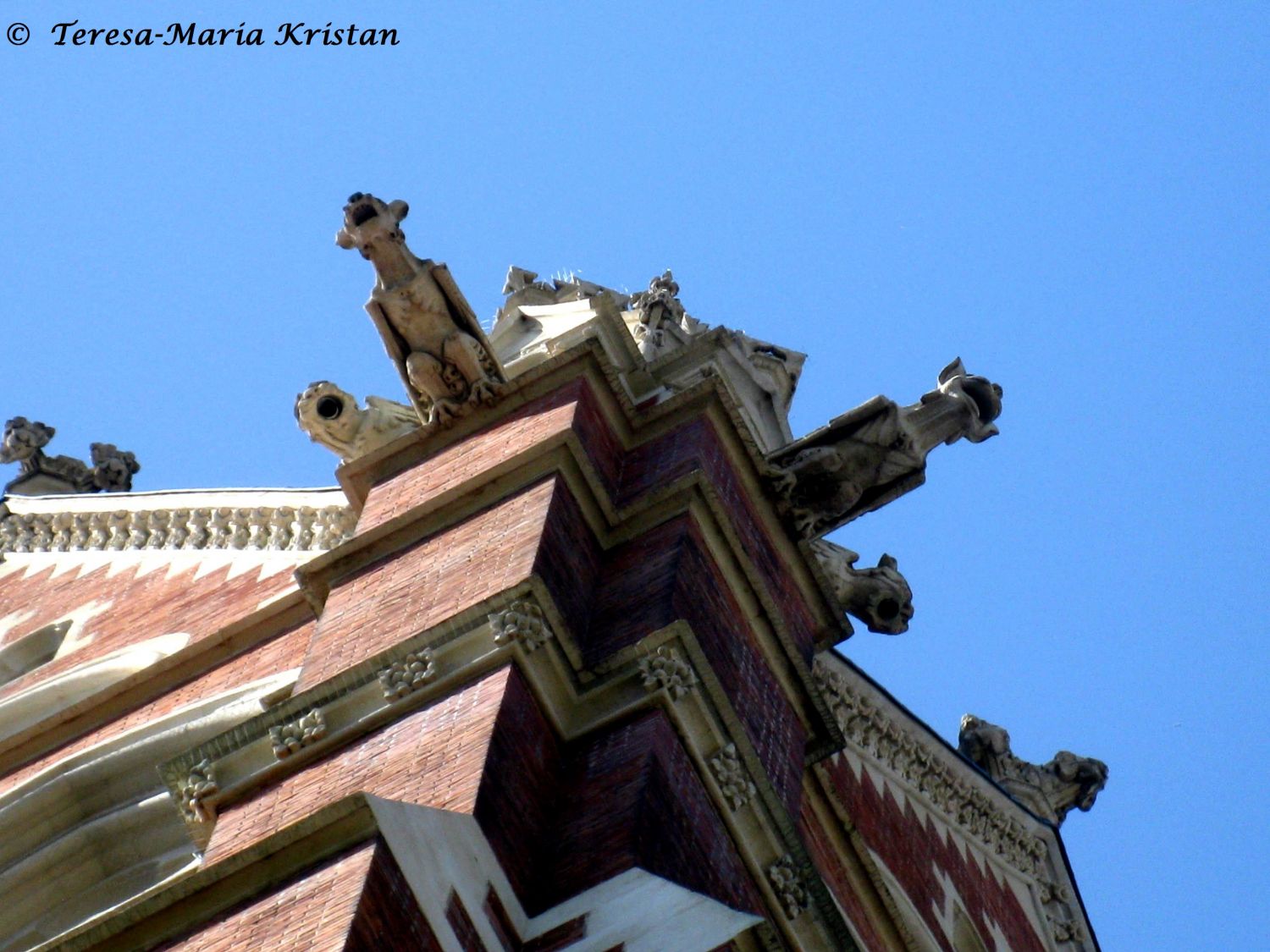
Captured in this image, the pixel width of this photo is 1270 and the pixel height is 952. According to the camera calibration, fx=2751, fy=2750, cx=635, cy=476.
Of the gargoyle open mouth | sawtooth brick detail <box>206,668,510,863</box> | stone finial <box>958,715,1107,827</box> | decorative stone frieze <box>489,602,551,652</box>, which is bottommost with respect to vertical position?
stone finial <box>958,715,1107,827</box>

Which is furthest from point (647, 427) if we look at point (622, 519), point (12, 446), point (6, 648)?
point (12, 446)

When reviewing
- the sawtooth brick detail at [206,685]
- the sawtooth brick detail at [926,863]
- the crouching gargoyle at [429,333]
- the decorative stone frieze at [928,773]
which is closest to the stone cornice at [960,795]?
the decorative stone frieze at [928,773]

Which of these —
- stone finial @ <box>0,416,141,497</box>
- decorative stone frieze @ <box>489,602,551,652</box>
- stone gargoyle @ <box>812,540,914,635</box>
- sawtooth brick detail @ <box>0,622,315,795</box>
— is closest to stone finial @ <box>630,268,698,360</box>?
stone gargoyle @ <box>812,540,914,635</box>

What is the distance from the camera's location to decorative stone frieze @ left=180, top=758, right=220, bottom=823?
33.4 ft

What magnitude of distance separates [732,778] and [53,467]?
1086 centimetres

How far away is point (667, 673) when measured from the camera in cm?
1017

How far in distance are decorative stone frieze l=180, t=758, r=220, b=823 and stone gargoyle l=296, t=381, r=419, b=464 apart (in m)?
3.32

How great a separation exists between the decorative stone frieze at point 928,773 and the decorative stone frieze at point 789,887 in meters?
5.55

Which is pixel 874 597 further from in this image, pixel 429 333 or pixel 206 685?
pixel 206 685

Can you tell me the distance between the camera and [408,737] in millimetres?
9820

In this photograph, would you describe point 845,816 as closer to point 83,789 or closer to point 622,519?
point 622,519

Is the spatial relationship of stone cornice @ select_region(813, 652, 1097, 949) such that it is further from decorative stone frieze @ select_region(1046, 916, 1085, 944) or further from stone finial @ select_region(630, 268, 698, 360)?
stone finial @ select_region(630, 268, 698, 360)

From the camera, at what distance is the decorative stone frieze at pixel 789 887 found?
1009 cm

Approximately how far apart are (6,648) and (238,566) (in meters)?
1.73
